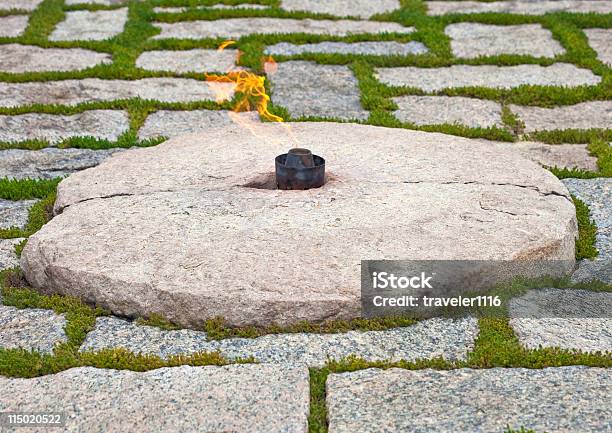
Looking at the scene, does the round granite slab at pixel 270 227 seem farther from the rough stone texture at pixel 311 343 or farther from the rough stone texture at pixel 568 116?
the rough stone texture at pixel 568 116

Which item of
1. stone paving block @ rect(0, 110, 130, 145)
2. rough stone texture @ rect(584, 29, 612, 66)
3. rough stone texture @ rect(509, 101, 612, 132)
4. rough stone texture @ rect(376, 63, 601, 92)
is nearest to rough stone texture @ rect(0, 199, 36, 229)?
stone paving block @ rect(0, 110, 130, 145)

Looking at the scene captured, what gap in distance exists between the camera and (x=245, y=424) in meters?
3.31

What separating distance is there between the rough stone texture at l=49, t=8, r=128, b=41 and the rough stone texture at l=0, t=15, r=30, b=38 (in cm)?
37

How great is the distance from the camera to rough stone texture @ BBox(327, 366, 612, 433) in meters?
3.30

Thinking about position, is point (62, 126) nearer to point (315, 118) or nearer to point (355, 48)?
point (315, 118)

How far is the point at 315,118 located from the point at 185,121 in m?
1.03

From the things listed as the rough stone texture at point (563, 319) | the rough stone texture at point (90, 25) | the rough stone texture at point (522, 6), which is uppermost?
the rough stone texture at point (90, 25)

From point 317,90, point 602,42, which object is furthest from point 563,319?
point 602,42

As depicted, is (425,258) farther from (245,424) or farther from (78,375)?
(78,375)

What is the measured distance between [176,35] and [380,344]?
20.0 ft

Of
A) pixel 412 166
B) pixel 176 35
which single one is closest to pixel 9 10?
pixel 176 35

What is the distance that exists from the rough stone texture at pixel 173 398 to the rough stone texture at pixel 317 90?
12.4ft

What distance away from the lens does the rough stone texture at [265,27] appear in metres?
9.25

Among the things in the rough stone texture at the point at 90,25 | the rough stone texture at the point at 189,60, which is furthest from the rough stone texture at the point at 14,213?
the rough stone texture at the point at 90,25
